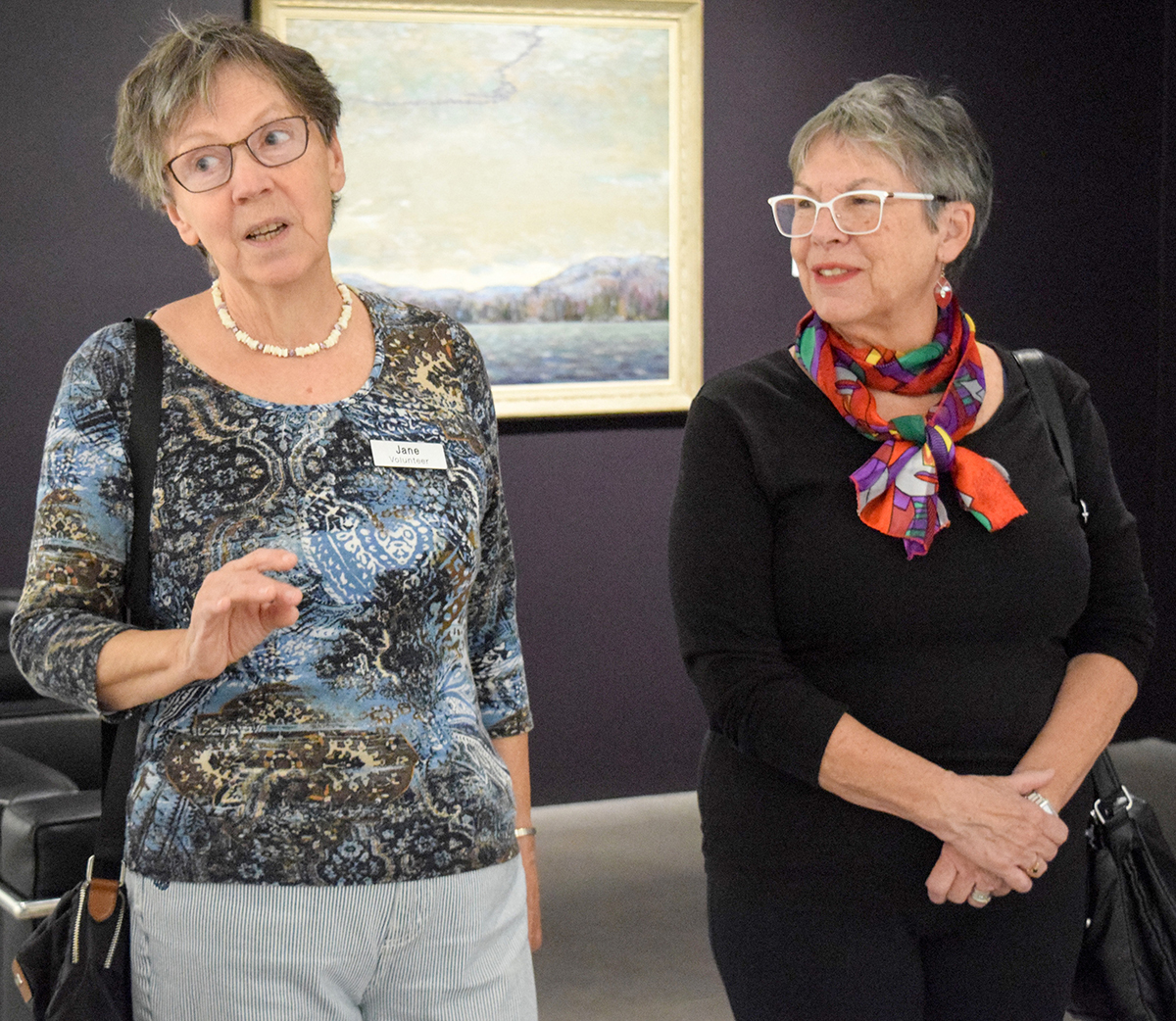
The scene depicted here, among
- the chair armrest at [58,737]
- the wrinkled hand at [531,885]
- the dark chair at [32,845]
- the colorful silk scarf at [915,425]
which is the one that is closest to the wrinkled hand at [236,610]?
the wrinkled hand at [531,885]

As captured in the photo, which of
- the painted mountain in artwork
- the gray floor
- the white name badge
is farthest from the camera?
the painted mountain in artwork

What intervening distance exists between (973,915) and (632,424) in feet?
10.4

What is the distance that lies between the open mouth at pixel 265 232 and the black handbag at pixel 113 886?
7.0 inches

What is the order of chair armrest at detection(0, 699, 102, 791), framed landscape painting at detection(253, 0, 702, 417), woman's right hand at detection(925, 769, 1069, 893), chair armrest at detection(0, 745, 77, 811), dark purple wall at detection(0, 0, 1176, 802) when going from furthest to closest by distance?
framed landscape painting at detection(253, 0, 702, 417)
dark purple wall at detection(0, 0, 1176, 802)
chair armrest at detection(0, 699, 102, 791)
chair armrest at detection(0, 745, 77, 811)
woman's right hand at detection(925, 769, 1069, 893)

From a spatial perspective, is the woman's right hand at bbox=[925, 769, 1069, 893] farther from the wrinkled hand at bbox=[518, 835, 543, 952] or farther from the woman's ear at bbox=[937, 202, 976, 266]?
the woman's ear at bbox=[937, 202, 976, 266]

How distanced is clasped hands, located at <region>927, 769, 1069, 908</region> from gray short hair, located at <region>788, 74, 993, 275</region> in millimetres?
712

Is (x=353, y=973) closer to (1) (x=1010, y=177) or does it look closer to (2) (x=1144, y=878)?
(2) (x=1144, y=878)

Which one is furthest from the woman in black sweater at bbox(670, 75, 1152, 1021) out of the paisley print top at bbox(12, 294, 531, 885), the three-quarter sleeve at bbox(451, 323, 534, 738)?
the paisley print top at bbox(12, 294, 531, 885)

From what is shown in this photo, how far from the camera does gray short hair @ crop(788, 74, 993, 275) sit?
1.71m

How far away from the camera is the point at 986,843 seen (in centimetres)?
151

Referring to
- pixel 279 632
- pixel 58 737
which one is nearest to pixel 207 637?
pixel 279 632

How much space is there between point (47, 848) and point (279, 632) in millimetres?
1499

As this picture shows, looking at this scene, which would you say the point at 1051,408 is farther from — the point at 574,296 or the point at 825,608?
the point at 574,296

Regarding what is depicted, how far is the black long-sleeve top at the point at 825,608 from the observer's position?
1.57 metres
